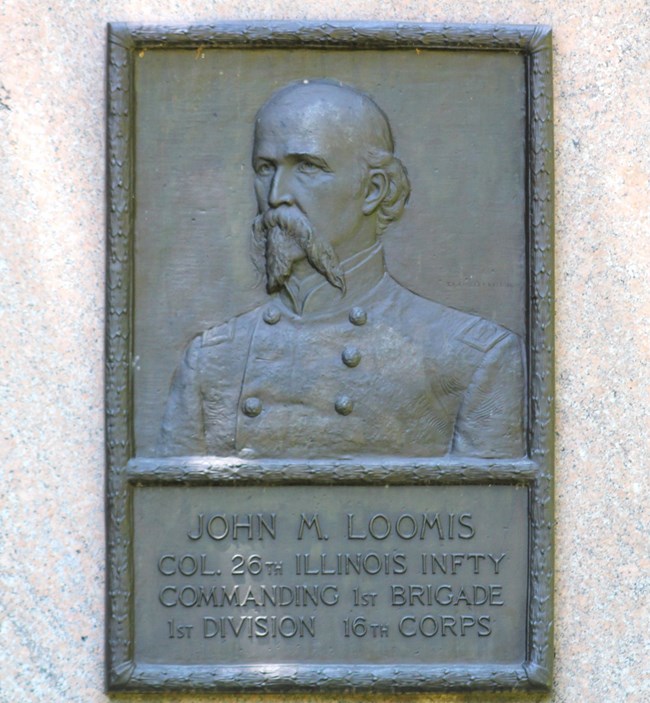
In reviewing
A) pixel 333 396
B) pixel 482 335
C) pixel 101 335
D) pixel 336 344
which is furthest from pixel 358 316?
pixel 101 335

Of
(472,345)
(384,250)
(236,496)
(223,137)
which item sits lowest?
(236,496)

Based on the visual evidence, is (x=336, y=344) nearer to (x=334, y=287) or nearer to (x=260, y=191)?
(x=334, y=287)

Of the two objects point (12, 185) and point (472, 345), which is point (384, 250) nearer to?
point (472, 345)

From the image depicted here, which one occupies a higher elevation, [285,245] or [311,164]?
[311,164]

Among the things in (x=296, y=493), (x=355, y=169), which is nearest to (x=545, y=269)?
(x=355, y=169)

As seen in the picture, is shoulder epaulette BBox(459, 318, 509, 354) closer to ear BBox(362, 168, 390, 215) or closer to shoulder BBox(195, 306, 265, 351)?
ear BBox(362, 168, 390, 215)

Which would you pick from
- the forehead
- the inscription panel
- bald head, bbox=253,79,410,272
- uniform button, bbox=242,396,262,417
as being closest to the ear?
bald head, bbox=253,79,410,272

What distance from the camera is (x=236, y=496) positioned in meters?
4.71

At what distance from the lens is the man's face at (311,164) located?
4.68 metres

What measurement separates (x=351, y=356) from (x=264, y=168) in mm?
705

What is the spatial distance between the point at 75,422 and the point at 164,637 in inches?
31.1

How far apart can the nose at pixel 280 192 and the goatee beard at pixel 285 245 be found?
22 mm

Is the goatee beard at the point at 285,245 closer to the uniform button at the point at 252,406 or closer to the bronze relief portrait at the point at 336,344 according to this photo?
the bronze relief portrait at the point at 336,344

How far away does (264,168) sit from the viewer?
15.5 feet
